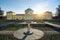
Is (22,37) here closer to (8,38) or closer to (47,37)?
(8,38)

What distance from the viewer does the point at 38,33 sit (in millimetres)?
2898

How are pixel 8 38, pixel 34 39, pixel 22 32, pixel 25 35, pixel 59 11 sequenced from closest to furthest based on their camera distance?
pixel 34 39 → pixel 25 35 → pixel 22 32 → pixel 8 38 → pixel 59 11

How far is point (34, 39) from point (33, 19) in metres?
6.35

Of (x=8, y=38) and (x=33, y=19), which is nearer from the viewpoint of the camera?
(x=8, y=38)

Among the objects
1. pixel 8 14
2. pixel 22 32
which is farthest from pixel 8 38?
pixel 8 14

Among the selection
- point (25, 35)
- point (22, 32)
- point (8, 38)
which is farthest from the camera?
point (8, 38)

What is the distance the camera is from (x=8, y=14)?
39.7 ft

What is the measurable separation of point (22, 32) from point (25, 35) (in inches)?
8.8

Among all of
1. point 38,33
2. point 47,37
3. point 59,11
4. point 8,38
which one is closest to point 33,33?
point 38,33

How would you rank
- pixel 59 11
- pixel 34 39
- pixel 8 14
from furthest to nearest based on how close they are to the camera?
pixel 59 11, pixel 8 14, pixel 34 39

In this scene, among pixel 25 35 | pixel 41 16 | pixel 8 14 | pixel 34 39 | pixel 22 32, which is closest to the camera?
pixel 34 39

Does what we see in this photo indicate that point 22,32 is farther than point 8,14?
No

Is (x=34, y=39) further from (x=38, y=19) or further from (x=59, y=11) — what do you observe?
(x=59, y=11)

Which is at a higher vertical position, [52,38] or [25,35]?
[25,35]
